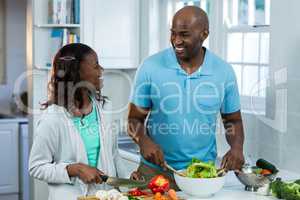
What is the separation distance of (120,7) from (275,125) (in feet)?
5.76

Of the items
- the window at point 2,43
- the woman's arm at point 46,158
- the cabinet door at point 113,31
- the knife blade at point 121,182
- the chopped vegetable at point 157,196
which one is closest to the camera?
the chopped vegetable at point 157,196

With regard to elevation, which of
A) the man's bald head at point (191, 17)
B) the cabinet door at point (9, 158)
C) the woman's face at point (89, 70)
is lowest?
the cabinet door at point (9, 158)

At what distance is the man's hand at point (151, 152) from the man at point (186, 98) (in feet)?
0.11

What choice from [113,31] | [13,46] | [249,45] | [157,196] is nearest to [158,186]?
[157,196]

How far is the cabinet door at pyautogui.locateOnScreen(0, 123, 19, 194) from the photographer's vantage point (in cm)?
512

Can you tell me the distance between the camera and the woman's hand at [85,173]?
2.13m

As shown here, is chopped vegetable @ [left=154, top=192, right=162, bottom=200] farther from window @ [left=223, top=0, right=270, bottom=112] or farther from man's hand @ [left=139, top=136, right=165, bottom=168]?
window @ [left=223, top=0, right=270, bottom=112]

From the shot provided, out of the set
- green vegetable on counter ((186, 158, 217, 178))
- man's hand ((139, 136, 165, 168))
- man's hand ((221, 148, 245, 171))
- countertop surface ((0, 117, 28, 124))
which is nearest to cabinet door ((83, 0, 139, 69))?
countertop surface ((0, 117, 28, 124))

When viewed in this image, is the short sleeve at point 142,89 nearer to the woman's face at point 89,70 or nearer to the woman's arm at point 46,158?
the woman's face at point 89,70

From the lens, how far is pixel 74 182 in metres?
2.24

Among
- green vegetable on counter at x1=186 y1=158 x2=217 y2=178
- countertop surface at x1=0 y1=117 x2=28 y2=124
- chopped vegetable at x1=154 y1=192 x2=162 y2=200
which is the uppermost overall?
green vegetable on counter at x1=186 y1=158 x2=217 y2=178

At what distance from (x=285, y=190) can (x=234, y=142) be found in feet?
1.19

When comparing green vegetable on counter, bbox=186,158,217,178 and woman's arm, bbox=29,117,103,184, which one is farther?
woman's arm, bbox=29,117,103,184

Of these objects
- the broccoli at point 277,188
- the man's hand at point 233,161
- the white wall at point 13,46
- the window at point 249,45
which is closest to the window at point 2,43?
the white wall at point 13,46
